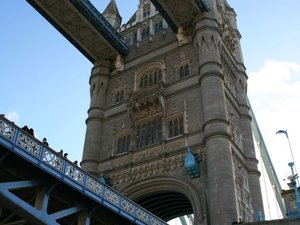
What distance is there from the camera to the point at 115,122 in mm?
38500

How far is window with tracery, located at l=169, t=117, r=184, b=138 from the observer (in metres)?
33.8

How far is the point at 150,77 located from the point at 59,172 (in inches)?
917

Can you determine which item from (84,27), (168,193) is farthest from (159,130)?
(84,27)

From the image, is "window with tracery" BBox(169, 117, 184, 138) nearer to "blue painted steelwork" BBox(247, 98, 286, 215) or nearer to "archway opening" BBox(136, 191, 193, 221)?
"archway opening" BBox(136, 191, 193, 221)

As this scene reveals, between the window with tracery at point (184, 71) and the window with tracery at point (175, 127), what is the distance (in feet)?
15.6

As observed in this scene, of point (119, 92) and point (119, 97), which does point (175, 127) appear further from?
point (119, 92)

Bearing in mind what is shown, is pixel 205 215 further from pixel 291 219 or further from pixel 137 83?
pixel 137 83

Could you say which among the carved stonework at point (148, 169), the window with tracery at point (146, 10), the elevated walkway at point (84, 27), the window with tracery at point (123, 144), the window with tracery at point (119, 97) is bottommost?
the carved stonework at point (148, 169)

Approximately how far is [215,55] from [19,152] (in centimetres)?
2309

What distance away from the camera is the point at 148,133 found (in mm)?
35500

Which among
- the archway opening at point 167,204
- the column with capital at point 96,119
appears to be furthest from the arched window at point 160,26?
the archway opening at point 167,204

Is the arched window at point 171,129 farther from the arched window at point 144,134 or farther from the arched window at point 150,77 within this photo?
the arched window at point 150,77

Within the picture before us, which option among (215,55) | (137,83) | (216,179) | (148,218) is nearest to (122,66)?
(137,83)

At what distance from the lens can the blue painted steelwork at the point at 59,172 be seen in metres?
16.1
